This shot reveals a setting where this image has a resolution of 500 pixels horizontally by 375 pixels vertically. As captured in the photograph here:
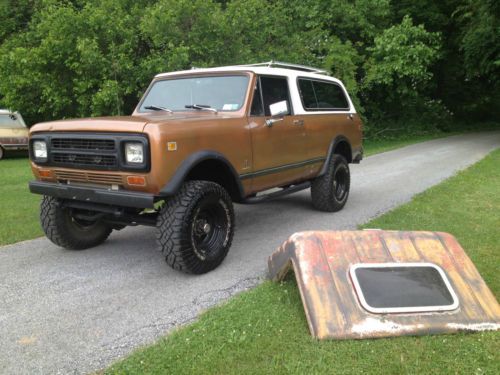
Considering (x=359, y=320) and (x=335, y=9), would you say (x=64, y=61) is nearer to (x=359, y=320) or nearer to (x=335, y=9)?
Result: (x=335, y=9)

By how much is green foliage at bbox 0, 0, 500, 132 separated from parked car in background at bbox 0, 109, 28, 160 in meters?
0.50

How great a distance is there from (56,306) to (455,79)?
2922cm

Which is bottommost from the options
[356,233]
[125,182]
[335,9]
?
[356,233]

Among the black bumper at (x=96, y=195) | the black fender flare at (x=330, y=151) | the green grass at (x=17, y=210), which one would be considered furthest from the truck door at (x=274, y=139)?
the green grass at (x=17, y=210)

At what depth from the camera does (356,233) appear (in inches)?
162

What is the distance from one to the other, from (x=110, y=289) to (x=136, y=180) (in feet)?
3.46

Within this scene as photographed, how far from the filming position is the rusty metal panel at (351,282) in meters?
3.35

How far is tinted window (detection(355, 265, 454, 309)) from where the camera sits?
11.4ft

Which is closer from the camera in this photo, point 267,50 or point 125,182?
point 125,182

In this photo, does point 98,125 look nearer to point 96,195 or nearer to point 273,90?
point 96,195

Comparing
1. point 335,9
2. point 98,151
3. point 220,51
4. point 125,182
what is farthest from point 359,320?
point 335,9

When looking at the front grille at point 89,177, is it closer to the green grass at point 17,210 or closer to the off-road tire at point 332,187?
the green grass at point 17,210

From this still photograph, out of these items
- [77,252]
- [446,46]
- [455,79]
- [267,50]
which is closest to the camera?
[77,252]

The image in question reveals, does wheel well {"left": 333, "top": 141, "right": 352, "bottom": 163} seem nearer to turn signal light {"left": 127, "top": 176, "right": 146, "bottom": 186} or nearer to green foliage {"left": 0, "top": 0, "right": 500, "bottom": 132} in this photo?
turn signal light {"left": 127, "top": 176, "right": 146, "bottom": 186}
